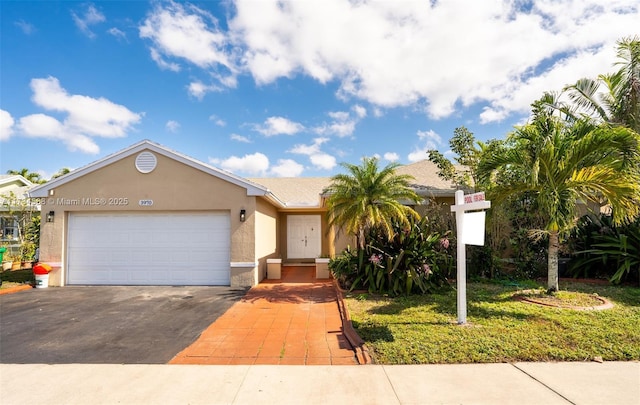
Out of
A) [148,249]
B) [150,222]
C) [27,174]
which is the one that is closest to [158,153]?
[150,222]

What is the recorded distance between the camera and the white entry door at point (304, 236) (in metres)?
16.8

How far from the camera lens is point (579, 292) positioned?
8.16m

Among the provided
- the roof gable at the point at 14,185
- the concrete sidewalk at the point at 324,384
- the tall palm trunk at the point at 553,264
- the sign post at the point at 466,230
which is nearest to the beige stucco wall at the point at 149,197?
the concrete sidewalk at the point at 324,384

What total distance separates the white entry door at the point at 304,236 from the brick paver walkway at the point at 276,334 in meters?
7.50

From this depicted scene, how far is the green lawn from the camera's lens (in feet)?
14.9

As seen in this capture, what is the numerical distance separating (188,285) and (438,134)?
11.5m

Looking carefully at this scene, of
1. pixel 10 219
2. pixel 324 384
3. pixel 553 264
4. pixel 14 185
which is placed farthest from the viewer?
pixel 14 185

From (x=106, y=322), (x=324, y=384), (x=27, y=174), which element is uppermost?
(x=27, y=174)

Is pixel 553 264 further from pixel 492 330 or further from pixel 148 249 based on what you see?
pixel 148 249

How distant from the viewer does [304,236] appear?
16906 millimetres

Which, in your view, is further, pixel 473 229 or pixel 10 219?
pixel 10 219

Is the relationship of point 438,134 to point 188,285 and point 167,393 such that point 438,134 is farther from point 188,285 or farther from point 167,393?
point 167,393

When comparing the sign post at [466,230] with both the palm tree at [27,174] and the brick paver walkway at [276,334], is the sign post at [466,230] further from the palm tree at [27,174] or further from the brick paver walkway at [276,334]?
the palm tree at [27,174]

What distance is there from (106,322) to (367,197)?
685cm
